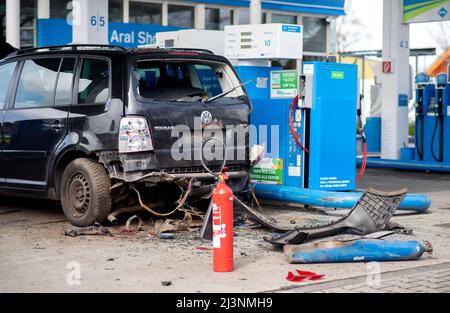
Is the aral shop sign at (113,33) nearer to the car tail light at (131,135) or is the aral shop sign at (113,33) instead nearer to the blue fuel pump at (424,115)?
the blue fuel pump at (424,115)

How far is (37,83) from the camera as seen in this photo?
372 inches

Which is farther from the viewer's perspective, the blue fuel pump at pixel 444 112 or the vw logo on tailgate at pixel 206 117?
the blue fuel pump at pixel 444 112

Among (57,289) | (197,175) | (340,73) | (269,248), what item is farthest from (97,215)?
(340,73)

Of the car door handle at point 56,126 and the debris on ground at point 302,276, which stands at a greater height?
the car door handle at point 56,126

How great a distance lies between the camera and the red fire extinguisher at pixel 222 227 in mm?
6660

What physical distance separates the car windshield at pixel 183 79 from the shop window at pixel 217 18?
11.1m

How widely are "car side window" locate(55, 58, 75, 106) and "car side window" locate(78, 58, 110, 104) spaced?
0.14m

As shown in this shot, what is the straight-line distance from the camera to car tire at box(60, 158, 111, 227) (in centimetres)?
856

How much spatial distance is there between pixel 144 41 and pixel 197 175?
412 inches

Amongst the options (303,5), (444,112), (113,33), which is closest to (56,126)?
(113,33)

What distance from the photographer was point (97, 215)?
8.59 metres

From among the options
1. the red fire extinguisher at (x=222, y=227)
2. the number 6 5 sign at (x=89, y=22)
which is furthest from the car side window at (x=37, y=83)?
the red fire extinguisher at (x=222, y=227)

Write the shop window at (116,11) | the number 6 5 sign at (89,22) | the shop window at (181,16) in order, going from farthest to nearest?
the shop window at (181,16)
the shop window at (116,11)
the number 6 5 sign at (89,22)

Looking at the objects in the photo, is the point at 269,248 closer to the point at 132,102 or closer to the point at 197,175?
the point at 197,175
